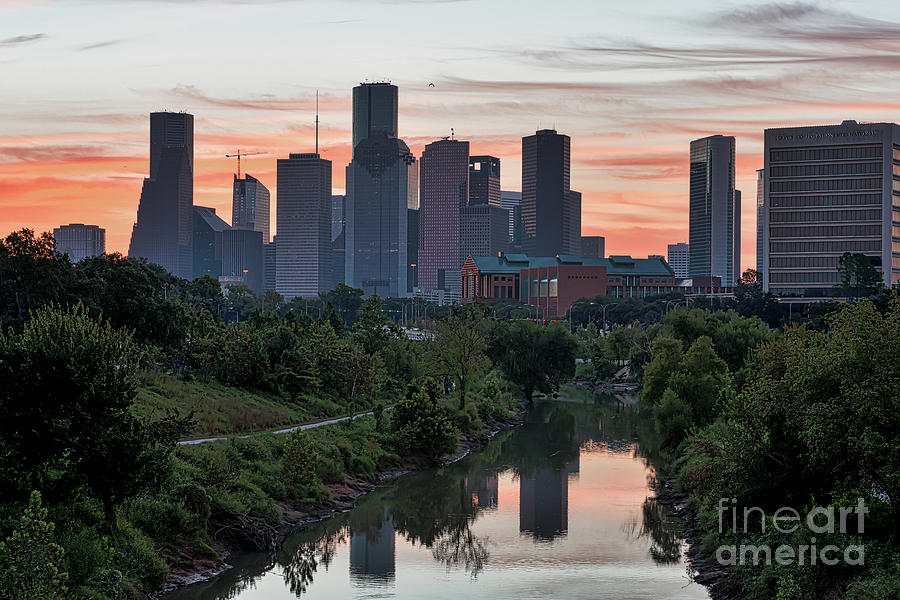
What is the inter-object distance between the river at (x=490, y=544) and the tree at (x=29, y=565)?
10024 millimetres

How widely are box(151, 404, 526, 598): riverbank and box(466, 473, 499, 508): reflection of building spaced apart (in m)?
4.46

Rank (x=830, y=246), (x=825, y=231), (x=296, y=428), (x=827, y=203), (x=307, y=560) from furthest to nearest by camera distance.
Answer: (x=825, y=231) < (x=830, y=246) < (x=827, y=203) < (x=296, y=428) < (x=307, y=560)

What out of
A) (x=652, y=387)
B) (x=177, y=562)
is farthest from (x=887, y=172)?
(x=177, y=562)

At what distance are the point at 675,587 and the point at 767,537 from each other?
16.9 ft

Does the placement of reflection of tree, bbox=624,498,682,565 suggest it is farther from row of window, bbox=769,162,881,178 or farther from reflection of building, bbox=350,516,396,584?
row of window, bbox=769,162,881,178

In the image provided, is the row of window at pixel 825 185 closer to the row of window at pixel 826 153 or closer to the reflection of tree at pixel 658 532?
the row of window at pixel 826 153

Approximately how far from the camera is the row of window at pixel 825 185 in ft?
578

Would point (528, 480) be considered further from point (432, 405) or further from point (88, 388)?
point (88, 388)

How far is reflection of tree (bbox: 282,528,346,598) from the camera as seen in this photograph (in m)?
39.4

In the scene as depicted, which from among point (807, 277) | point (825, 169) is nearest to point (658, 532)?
point (807, 277)

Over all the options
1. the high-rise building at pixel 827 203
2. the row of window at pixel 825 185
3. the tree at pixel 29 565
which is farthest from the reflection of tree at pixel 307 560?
the high-rise building at pixel 827 203

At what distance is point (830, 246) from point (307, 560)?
156497mm

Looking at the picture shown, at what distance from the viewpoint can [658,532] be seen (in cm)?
4684

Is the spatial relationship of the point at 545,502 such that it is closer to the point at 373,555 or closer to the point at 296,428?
the point at 373,555
